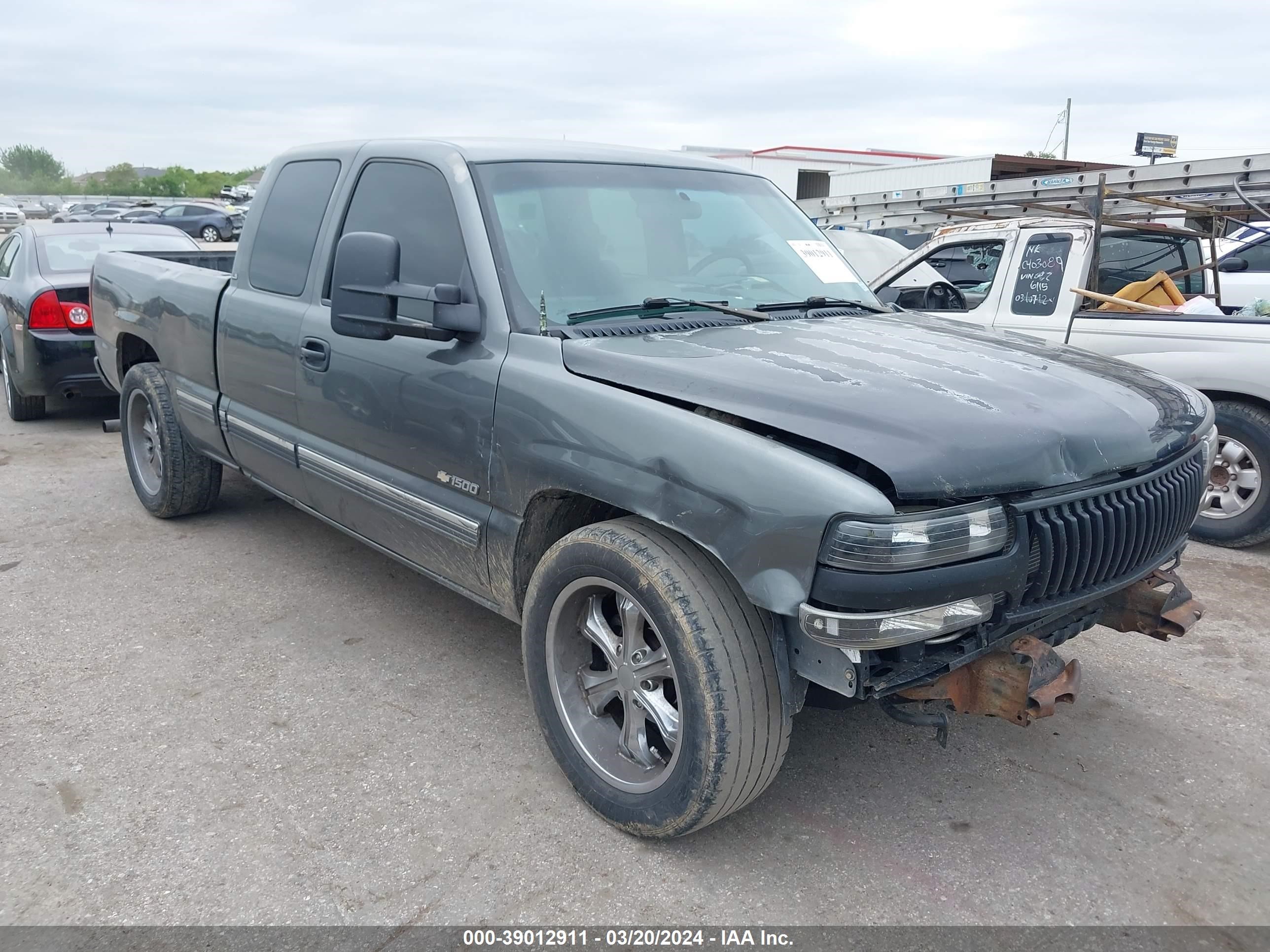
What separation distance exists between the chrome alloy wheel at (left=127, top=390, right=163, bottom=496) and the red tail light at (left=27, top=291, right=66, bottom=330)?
2.46 meters

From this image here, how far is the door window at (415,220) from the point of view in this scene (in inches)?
131

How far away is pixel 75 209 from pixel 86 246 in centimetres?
3955

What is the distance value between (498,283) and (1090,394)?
5.87 ft

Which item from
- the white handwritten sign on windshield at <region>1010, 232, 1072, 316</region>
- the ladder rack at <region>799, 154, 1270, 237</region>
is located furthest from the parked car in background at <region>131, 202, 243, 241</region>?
the white handwritten sign on windshield at <region>1010, 232, 1072, 316</region>

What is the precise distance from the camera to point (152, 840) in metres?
2.78

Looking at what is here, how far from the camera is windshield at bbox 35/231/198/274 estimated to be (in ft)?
26.1

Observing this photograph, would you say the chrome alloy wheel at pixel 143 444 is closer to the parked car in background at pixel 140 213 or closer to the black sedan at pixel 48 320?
the black sedan at pixel 48 320

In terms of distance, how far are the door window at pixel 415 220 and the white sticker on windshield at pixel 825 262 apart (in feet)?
3.84

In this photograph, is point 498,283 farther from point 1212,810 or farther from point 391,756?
point 1212,810

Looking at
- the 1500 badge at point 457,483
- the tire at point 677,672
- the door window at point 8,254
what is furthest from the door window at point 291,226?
the door window at point 8,254

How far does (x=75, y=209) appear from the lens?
4169 cm

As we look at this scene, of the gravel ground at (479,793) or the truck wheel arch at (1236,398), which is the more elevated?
the truck wheel arch at (1236,398)

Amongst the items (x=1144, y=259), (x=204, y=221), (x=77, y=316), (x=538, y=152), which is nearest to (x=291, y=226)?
(x=538, y=152)

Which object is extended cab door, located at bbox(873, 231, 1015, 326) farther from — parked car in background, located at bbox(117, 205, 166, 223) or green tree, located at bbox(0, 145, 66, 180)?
green tree, located at bbox(0, 145, 66, 180)
